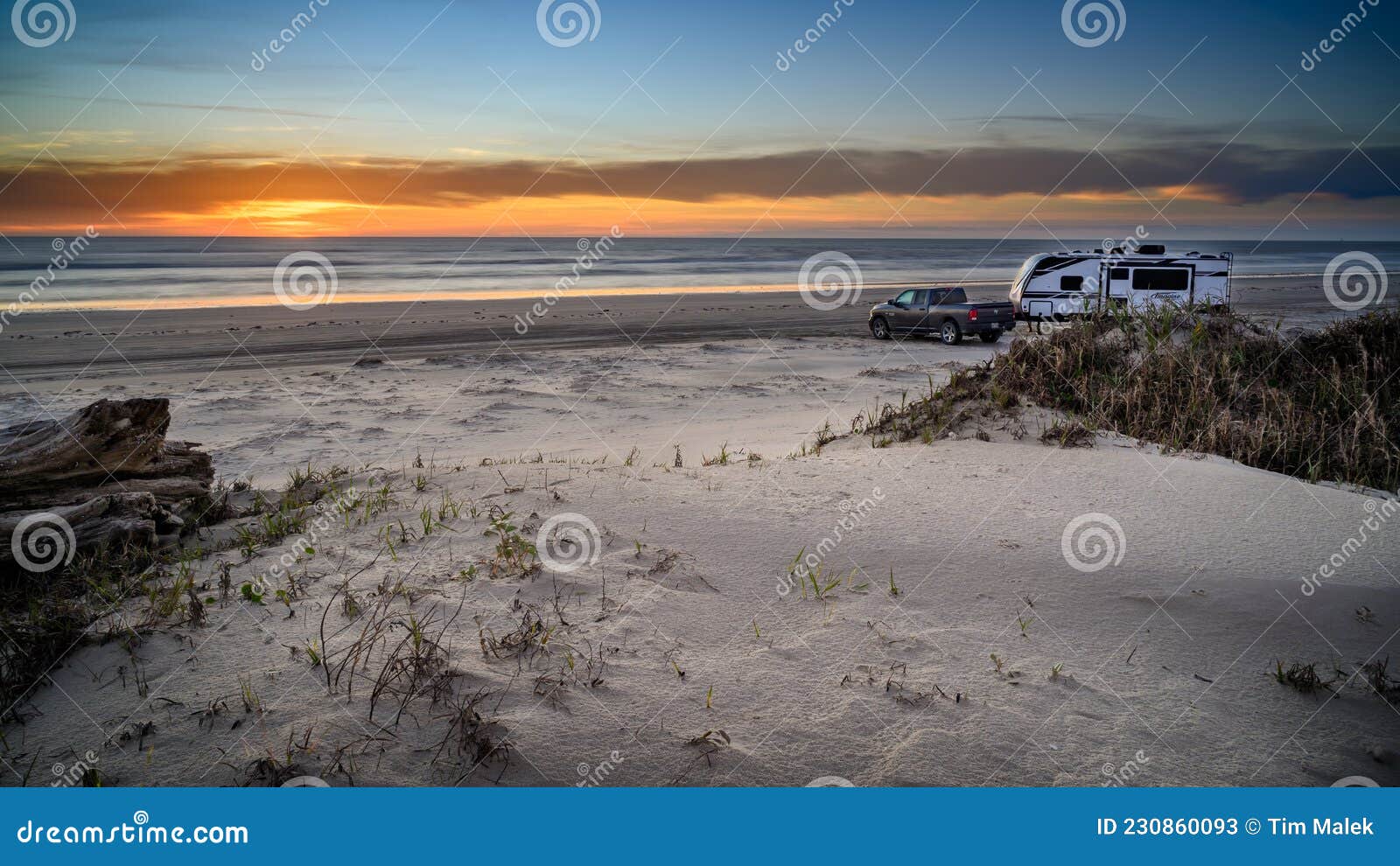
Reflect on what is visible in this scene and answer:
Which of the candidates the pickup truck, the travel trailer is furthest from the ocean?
the pickup truck

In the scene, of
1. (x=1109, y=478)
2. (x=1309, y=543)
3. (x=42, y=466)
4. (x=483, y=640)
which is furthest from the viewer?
(x=1109, y=478)

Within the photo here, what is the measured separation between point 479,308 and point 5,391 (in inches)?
653

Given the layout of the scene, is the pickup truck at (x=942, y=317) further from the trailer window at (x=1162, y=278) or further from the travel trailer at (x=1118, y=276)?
the trailer window at (x=1162, y=278)

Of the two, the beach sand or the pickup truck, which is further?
the pickup truck

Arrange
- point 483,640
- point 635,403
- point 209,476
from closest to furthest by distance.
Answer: point 483,640
point 209,476
point 635,403

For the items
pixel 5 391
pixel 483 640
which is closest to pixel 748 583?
pixel 483 640

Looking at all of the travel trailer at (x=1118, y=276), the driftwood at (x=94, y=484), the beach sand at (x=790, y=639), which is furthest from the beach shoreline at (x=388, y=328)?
the beach sand at (x=790, y=639)

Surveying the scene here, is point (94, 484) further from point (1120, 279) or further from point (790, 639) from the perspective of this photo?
point (1120, 279)

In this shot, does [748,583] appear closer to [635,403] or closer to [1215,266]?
[635,403]

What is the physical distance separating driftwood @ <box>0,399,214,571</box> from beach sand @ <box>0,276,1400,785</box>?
109 cm

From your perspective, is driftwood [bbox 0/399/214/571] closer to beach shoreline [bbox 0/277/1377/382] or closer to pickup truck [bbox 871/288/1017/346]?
beach shoreline [bbox 0/277/1377/382]

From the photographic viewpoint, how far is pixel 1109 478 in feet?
20.9

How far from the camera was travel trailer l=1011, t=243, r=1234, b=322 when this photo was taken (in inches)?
949

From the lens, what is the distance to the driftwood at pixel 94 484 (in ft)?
17.6
